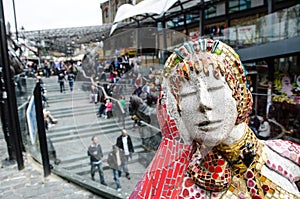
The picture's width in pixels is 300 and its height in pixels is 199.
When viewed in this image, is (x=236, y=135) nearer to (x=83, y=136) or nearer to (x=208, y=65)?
(x=208, y=65)

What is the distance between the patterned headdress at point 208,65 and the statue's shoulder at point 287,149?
0.98ft

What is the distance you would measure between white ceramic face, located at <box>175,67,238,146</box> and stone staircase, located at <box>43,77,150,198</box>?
0.80 m

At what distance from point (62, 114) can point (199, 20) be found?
182 inches

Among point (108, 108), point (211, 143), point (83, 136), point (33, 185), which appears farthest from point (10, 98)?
point (211, 143)

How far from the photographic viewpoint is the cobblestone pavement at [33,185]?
11.8 ft

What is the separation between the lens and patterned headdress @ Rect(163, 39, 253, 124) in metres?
0.86

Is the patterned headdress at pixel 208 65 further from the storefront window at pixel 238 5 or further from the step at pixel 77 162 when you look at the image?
the storefront window at pixel 238 5

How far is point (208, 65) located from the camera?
0.86m

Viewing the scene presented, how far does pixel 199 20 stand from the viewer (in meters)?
8.09

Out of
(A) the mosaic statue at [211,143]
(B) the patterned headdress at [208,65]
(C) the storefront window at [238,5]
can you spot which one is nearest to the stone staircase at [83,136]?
(A) the mosaic statue at [211,143]

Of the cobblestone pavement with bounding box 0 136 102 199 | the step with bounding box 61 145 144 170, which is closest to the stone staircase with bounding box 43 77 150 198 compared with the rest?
the step with bounding box 61 145 144 170

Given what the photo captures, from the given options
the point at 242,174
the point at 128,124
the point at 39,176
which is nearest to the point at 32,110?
the point at 39,176

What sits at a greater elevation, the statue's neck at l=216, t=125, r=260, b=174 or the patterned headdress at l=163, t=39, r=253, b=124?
the patterned headdress at l=163, t=39, r=253, b=124

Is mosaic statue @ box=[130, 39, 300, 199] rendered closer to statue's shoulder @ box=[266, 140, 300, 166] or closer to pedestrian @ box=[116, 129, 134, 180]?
statue's shoulder @ box=[266, 140, 300, 166]
